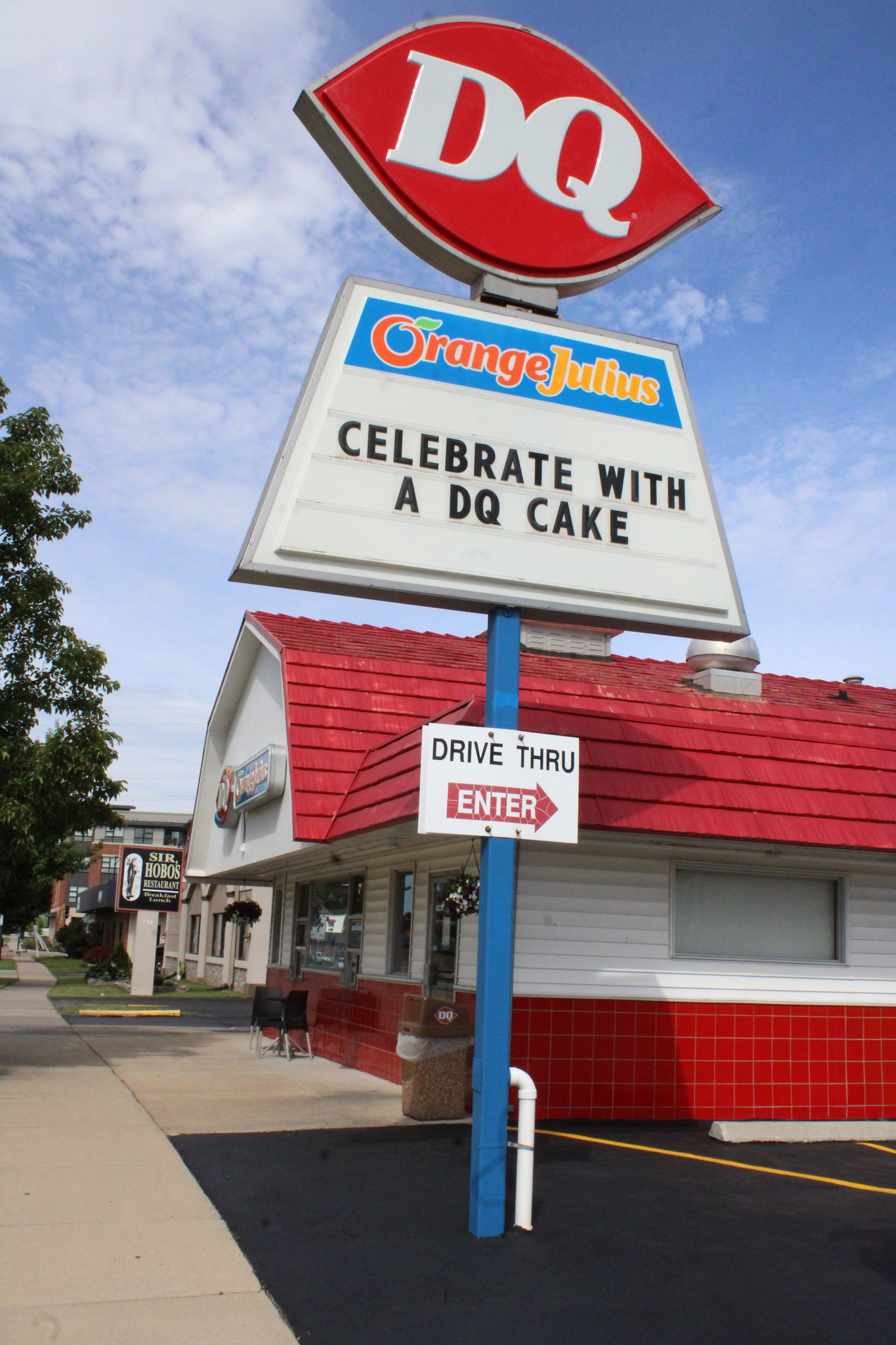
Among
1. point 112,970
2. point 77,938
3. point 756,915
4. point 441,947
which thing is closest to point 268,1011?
point 441,947

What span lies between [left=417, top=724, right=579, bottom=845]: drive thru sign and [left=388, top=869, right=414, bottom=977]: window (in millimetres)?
6464

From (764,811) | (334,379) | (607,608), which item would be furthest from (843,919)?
(334,379)

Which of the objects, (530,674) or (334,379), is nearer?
(334,379)

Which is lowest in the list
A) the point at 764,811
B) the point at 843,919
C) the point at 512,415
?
the point at 843,919

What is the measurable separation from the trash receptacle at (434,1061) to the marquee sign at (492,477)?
469 cm

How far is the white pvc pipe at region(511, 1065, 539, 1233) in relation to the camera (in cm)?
649

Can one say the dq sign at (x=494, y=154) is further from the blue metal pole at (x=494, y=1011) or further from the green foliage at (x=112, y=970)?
the green foliage at (x=112, y=970)

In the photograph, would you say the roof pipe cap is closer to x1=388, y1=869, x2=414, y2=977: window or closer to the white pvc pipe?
x1=388, y1=869, x2=414, y2=977: window

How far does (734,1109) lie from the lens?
10805 mm

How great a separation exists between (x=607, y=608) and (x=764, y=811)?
4.50 meters

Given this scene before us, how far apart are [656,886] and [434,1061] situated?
2.82 m

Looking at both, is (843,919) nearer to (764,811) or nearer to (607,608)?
(764,811)

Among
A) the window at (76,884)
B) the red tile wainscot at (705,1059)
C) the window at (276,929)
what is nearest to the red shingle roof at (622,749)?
the red tile wainscot at (705,1059)

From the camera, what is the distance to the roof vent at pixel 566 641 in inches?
605
